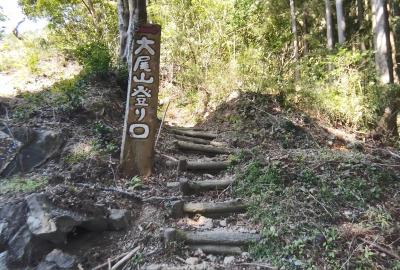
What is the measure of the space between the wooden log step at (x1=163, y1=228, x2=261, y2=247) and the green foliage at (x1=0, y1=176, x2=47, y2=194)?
58.9 inches

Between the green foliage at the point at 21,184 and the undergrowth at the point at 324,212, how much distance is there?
2.08 m

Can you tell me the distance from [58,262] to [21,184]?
4.10ft

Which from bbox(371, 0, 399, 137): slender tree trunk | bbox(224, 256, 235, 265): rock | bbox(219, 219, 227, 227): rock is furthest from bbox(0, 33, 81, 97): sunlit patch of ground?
bbox(371, 0, 399, 137): slender tree trunk

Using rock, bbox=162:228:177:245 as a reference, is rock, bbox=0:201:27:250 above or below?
above

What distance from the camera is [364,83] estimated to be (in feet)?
22.3

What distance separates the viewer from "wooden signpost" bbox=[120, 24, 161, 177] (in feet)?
14.6

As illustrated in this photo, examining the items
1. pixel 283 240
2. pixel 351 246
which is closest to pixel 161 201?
pixel 283 240

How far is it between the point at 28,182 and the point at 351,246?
10.4ft

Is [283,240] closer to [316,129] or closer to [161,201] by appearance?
[161,201]

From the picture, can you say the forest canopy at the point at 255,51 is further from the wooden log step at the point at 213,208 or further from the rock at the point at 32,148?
the wooden log step at the point at 213,208

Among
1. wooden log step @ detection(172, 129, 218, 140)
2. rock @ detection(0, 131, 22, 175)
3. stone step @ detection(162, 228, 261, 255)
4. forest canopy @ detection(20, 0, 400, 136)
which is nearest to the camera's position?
stone step @ detection(162, 228, 261, 255)

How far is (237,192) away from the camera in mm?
4133

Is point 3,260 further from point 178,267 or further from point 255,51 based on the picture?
point 255,51

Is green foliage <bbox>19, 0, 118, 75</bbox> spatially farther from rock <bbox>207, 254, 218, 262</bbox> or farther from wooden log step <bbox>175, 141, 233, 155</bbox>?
rock <bbox>207, 254, 218, 262</bbox>
